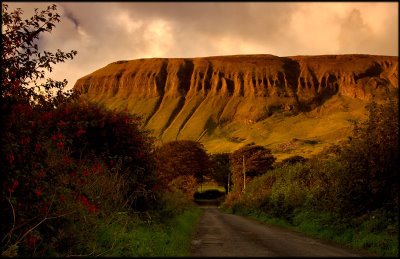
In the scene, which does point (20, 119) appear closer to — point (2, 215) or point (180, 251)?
point (2, 215)

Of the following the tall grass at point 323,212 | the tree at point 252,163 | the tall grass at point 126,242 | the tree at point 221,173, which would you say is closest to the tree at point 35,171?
the tall grass at point 126,242

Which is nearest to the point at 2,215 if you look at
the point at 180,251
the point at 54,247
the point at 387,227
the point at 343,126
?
the point at 54,247

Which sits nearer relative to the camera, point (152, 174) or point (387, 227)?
point (387, 227)

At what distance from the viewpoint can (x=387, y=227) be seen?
15891 mm

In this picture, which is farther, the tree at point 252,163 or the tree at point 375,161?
the tree at point 252,163

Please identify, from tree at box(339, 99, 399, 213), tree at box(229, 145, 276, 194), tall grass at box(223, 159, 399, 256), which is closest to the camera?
tall grass at box(223, 159, 399, 256)

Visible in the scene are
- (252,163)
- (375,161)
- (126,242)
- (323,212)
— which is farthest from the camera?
(252,163)

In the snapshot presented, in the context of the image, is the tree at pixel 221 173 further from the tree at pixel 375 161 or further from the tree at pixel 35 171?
the tree at pixel 35 171

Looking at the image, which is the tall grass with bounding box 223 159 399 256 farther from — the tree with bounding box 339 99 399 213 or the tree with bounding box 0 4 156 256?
the tree with bounding box 0 4 156 256

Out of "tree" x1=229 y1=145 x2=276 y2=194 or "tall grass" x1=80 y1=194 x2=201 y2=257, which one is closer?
"tall grass" x1=80 y1=194 x2=201 y2=257

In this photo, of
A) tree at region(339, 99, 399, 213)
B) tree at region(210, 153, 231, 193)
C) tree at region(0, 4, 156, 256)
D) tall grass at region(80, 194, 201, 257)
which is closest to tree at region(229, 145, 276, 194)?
tree at region(210, 153, 231, 193)

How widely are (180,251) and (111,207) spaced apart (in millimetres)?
2441

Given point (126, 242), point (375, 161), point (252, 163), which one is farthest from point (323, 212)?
point (252, 163)

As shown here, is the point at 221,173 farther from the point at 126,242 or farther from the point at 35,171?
the point at 35,171
